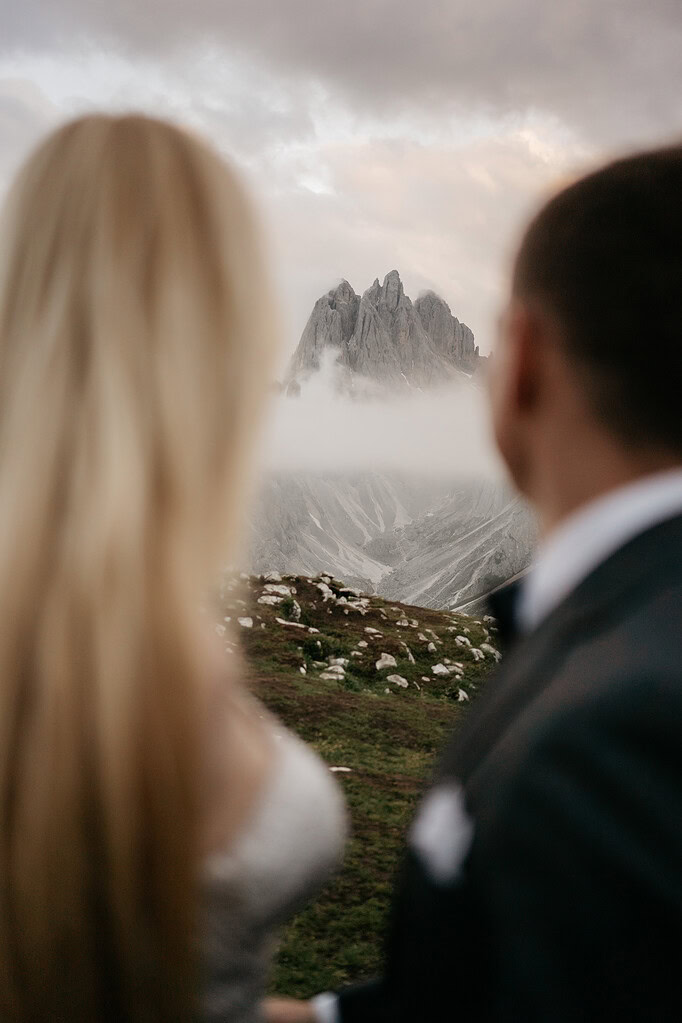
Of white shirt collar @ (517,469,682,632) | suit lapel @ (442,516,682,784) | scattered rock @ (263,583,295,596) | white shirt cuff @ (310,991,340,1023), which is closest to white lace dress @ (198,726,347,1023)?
white shirt cuff @ (310,991,340,1023)

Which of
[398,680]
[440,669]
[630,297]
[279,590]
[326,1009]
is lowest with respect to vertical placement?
[398,680]

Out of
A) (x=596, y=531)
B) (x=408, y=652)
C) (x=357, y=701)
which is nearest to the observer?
(x=596, y=531)

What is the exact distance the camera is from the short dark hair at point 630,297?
175 centimetres

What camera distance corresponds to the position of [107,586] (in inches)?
68.0

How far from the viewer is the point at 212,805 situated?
192 cm

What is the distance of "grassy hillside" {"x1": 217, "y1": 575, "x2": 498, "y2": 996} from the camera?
6.36 metres

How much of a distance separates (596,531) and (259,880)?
116 cm

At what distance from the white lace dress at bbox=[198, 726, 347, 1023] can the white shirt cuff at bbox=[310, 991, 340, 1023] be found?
31 centimetres

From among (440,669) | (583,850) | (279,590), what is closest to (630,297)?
(583,850)

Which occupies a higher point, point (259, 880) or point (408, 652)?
Answer: point (259, 880)

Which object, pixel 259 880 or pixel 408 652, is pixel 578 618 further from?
pixel 408 652

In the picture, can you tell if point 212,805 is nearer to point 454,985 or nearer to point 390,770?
point 454,985

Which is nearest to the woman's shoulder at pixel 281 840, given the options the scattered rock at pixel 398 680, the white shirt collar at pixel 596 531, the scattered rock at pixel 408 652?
the white shirt collar at pixel 596 531

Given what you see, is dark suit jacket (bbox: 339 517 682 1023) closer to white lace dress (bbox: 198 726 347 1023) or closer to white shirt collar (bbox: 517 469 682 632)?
white shirt collar (bbox: 517 469 682 632)
